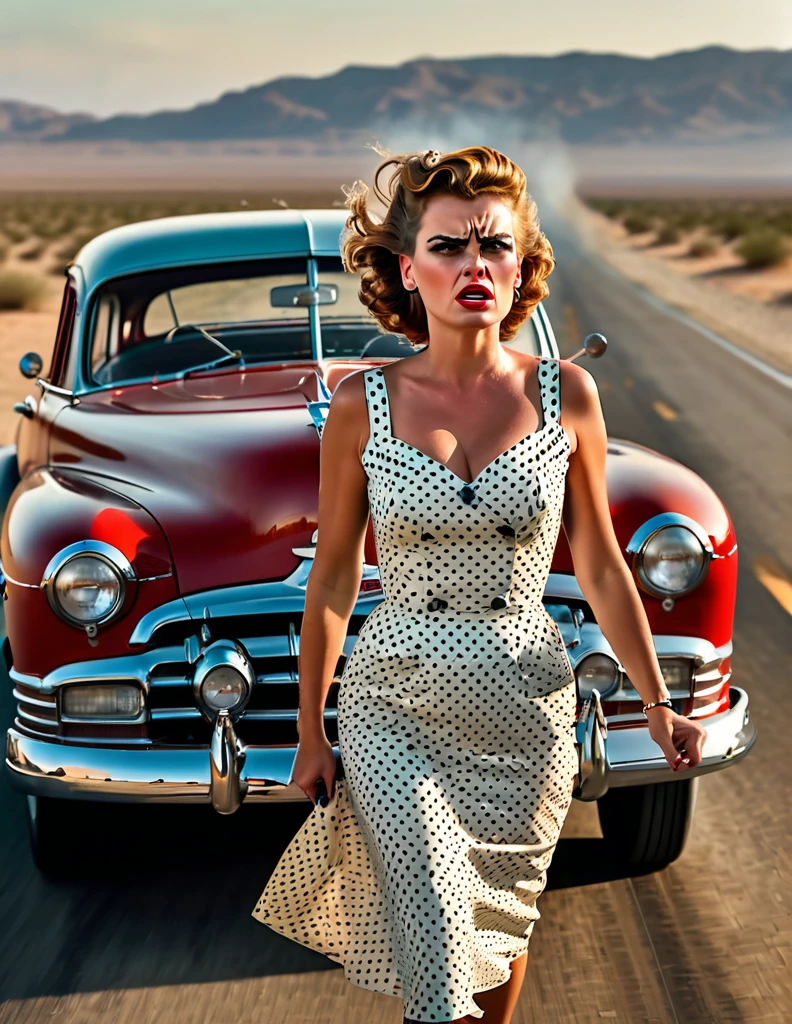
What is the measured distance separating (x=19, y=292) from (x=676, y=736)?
99.3ft

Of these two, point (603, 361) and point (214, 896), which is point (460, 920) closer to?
point (214, 896)

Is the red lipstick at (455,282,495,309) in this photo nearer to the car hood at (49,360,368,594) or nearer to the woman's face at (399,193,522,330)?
the woman's face at (399,193,522,330)

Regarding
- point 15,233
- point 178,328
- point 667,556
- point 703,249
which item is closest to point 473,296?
point 667,556

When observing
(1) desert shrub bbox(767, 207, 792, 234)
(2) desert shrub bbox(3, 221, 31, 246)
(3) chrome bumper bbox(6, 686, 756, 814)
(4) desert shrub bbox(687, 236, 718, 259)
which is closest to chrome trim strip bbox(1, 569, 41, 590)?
(3) chrome bumper bbox(6, 686, 756, 814)

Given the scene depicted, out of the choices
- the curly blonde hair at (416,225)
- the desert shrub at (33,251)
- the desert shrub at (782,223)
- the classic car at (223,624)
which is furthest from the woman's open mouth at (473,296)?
the desert shrub at (782,223)

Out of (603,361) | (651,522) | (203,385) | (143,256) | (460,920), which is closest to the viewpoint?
(460,920)

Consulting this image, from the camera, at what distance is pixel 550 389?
2.48m

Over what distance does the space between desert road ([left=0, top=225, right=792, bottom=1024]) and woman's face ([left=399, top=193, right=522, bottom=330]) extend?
173 centimetres

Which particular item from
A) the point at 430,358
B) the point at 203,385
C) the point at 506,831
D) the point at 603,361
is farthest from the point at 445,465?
the point at 603,361

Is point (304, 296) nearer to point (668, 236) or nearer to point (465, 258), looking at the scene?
point (465, 258)

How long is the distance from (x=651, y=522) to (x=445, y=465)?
1624 millimetres

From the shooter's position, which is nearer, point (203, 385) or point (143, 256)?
point (203, 385)

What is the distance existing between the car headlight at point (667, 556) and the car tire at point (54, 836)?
169cm

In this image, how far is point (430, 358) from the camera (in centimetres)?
244
